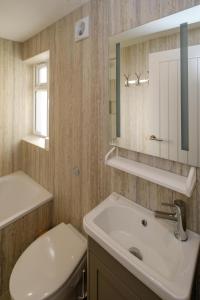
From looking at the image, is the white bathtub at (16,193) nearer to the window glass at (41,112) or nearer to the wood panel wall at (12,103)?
the wood panel wall at (12,103)

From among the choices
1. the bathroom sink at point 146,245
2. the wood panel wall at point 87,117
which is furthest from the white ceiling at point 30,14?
the bathroom sink at point 146,245

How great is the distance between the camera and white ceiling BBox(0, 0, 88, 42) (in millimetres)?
1542

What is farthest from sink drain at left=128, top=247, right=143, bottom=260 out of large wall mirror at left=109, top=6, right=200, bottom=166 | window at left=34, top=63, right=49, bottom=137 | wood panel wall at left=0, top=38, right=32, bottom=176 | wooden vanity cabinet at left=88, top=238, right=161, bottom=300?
wood panel wall at left=0, top=38, right=32, bottom=176

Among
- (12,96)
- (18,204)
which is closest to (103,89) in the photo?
(12,96)

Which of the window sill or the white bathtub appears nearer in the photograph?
the window sill

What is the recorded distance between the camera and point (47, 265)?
1328 mm

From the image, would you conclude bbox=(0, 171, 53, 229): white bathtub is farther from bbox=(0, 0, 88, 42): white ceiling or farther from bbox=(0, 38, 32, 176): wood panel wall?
bbox=(0, 0, 88, 42): white ceiling

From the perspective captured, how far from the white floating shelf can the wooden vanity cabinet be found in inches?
17.6

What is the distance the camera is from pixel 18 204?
2.44 meters

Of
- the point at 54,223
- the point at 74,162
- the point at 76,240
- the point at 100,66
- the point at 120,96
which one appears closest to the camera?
the point at 120,96

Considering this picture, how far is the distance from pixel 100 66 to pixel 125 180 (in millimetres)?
877

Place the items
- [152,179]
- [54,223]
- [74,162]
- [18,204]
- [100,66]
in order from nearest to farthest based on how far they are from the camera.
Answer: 1. [152,179]
2. [100,66]
3. [74,162]
4. [54,223]
5. [18,204]

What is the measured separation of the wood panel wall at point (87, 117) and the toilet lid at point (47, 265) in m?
0.24

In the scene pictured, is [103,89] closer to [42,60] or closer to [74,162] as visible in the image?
[74,162]
